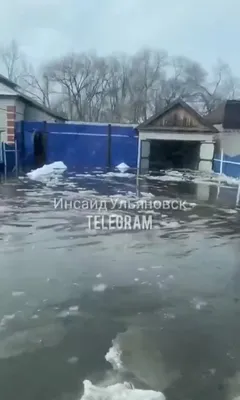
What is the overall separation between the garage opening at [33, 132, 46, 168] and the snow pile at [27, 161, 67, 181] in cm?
142

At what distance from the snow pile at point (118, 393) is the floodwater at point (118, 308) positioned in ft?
0.14

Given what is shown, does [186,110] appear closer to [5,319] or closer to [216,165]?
[216,165]

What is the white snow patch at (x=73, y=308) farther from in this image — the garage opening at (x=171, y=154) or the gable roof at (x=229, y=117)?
the gable roof at (x=229, y=117)

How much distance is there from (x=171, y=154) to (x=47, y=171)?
31.6 ft

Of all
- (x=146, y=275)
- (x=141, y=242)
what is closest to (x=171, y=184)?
(x=141, y=242)

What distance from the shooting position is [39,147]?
70.4ft

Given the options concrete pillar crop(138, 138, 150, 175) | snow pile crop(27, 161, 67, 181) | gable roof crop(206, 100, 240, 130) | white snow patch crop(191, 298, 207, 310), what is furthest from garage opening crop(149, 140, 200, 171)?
white snow patch crop(191, 298, 207, 310)

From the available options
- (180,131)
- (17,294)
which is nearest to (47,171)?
(180,131)

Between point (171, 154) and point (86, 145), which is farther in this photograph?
point (171, 154)

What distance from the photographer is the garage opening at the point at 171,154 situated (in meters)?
23.2

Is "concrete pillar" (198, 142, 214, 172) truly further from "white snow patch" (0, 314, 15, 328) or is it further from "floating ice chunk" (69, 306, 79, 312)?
"white snow patch" (0, 314, 15, 328)

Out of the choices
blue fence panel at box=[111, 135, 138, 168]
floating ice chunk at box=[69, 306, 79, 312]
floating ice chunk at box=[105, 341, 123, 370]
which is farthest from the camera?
blue fence panel at box=[111, 135, 138, 168]

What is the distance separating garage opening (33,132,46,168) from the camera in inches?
835

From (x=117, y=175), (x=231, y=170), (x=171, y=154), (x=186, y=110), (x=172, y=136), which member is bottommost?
(x=117, y=175)
